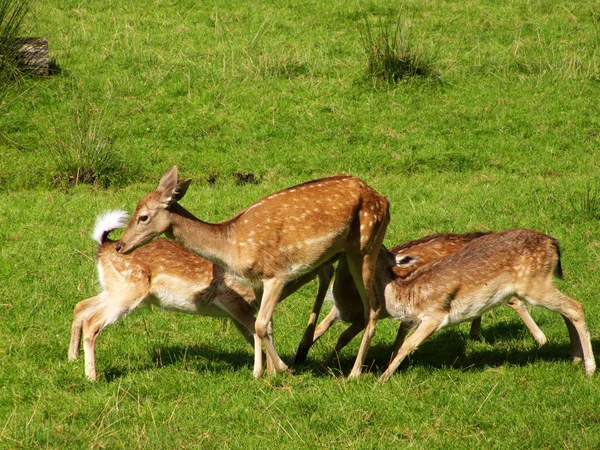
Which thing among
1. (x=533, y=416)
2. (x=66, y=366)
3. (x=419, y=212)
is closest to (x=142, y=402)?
(x=66, y=366)

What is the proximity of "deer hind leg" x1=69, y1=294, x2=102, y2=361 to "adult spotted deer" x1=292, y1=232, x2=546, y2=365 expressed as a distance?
1676mm

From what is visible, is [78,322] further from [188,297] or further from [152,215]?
[152,215]

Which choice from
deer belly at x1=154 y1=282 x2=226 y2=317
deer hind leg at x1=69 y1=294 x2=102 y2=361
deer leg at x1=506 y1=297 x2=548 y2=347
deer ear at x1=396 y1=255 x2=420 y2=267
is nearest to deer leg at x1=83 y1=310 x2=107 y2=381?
deer hind leg at x1=69 y1=294 x2=102 y2=361

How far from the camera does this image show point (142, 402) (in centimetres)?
674

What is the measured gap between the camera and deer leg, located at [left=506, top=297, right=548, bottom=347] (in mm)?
8054

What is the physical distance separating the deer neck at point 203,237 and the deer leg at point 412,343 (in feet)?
4.71

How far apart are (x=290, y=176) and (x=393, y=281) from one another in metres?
4.51

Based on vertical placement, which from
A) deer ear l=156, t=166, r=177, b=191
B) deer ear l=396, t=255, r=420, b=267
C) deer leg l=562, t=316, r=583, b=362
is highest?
deer ear l=156, t=166, r=177, b=191

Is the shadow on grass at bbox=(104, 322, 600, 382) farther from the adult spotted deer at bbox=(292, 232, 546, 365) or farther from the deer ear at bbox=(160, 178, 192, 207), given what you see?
the deer ear at bbox=(160, 178, 192, 207)

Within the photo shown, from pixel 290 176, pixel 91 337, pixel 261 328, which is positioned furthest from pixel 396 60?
pixel 91 337

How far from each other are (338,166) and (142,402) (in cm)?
608

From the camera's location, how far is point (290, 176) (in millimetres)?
12125

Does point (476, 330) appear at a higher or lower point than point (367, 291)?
lower

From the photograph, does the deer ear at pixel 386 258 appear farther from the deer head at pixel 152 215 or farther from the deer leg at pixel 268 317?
the deer head at pixel 152 215
